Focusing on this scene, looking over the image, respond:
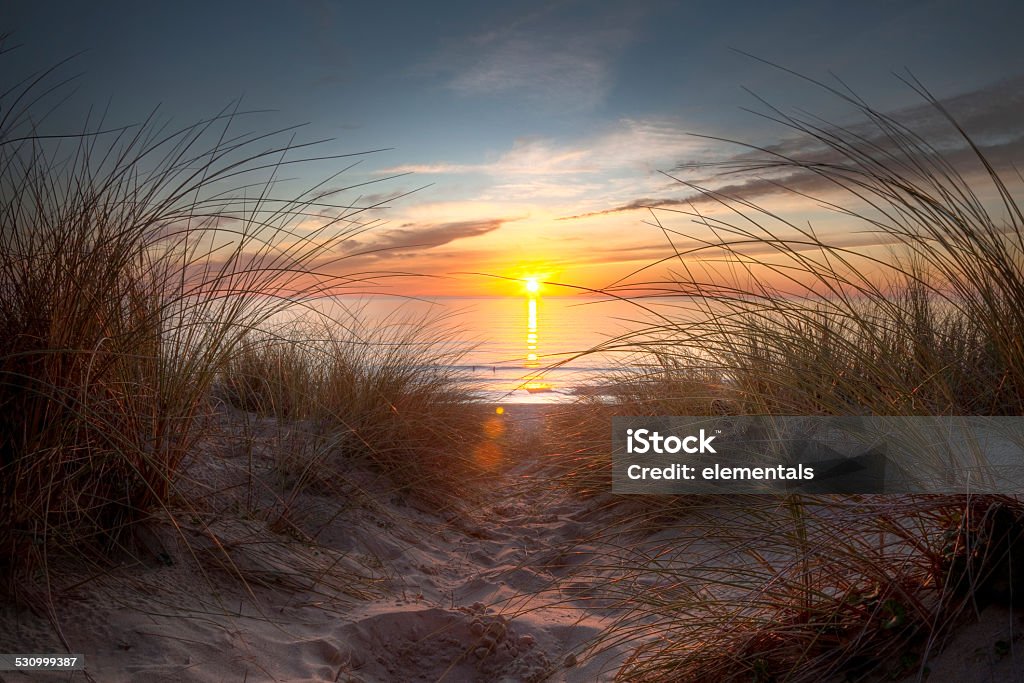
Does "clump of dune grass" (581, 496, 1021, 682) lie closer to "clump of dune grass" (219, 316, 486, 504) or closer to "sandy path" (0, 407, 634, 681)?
"sandy path" (0, 407, 634, 681)

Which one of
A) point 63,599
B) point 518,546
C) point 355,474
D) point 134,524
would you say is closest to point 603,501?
point 518,546

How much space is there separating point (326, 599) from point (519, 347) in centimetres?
1603

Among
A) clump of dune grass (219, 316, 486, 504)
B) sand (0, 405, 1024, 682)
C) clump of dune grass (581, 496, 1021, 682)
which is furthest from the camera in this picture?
clump of dune grass (219, 316, 486, 504)

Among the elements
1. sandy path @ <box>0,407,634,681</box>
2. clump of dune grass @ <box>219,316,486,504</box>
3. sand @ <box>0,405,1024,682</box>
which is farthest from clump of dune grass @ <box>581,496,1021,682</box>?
clump of dune grass @ <box>219,316,486,504</box>

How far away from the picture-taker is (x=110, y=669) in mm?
1674

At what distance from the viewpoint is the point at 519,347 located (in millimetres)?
18438

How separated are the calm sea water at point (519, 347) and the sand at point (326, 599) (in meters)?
0.86

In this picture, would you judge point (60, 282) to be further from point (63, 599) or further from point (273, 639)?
point (273, 639)

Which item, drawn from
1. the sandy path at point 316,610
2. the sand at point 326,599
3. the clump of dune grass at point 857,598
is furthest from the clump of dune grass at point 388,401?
the clump of dune grass at point 857,598

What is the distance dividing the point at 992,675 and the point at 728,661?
21.7 inches

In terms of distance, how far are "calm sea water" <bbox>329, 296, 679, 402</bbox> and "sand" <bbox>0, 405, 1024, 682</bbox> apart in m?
0.86

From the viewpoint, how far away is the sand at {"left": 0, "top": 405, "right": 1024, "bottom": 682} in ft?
5.76

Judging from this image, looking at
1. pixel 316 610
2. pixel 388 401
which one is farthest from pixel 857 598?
pixel 388 401

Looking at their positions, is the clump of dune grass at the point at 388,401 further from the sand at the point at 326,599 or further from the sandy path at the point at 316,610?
the sandy path at the point at 316,610
